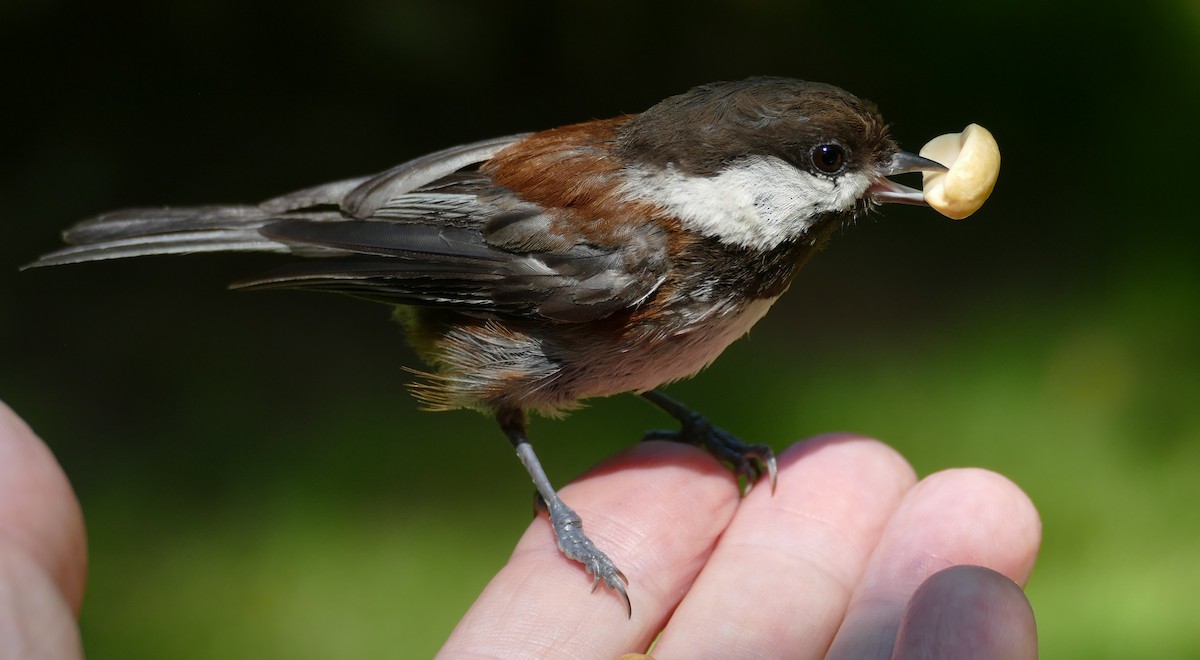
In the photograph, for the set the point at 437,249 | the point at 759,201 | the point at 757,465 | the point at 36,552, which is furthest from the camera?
the point at 757,465

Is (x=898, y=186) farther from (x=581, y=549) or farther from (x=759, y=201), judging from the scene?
(x=581, y=549)

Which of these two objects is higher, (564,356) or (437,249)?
(437,249)

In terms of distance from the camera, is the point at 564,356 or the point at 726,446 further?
the point at 726,446

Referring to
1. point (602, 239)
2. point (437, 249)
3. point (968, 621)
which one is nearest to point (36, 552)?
point (437, 249)

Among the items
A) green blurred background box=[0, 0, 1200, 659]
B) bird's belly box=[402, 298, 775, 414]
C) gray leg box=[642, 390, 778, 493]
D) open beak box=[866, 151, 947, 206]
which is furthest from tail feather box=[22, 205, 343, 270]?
green blurred background box=[0, 0, 1200, 659]

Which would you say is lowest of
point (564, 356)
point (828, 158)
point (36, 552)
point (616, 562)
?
point (616, 562)

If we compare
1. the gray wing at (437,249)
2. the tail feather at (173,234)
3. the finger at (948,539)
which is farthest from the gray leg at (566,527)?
the tail feather at (173,234)
